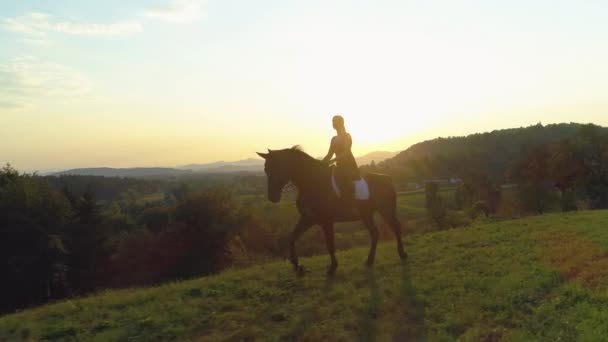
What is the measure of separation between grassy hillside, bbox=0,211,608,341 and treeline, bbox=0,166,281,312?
1842 cm

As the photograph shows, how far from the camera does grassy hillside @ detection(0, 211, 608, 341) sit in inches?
290

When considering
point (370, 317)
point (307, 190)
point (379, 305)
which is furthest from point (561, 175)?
point (370, 317)

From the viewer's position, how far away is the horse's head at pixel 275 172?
35.8 ft

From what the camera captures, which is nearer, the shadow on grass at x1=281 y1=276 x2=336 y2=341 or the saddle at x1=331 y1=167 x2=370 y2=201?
the shadow on grass at x1=281 y1=276 x2=336 y2=341

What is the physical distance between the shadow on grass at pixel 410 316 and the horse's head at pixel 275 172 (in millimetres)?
3685

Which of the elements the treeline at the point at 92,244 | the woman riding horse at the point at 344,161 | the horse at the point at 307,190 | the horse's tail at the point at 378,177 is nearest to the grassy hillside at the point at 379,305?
the horse at the point at 307,190

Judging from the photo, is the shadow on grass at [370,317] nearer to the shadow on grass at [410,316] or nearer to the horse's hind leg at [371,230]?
the shadow on grass at [410,316]

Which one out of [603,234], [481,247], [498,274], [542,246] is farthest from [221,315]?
[603,234]

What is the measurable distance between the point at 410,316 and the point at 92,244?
40.1 meters

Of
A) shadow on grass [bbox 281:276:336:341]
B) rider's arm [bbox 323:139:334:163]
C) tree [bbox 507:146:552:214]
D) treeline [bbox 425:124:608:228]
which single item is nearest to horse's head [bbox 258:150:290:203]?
rider's arm [bbox 323:139:334:163]

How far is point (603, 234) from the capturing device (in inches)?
542

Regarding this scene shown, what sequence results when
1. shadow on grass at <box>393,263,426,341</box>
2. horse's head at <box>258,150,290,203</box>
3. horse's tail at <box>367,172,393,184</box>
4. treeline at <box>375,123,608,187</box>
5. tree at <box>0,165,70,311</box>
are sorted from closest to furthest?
shadow on grass at <box>393,263,426,341</box>, horse's head at <box>258,150,290,203</box>, horse's tail at <box>367,172,393,184</box>, tree at <box>0,165,70,311</box>, treeline at <box>375,123,608,187</box>

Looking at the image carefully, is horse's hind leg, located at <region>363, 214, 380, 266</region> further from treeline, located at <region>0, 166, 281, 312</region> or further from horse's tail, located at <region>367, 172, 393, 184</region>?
treeline, located at <region>0, 166, 281, 312</region>

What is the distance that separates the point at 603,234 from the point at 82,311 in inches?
585
